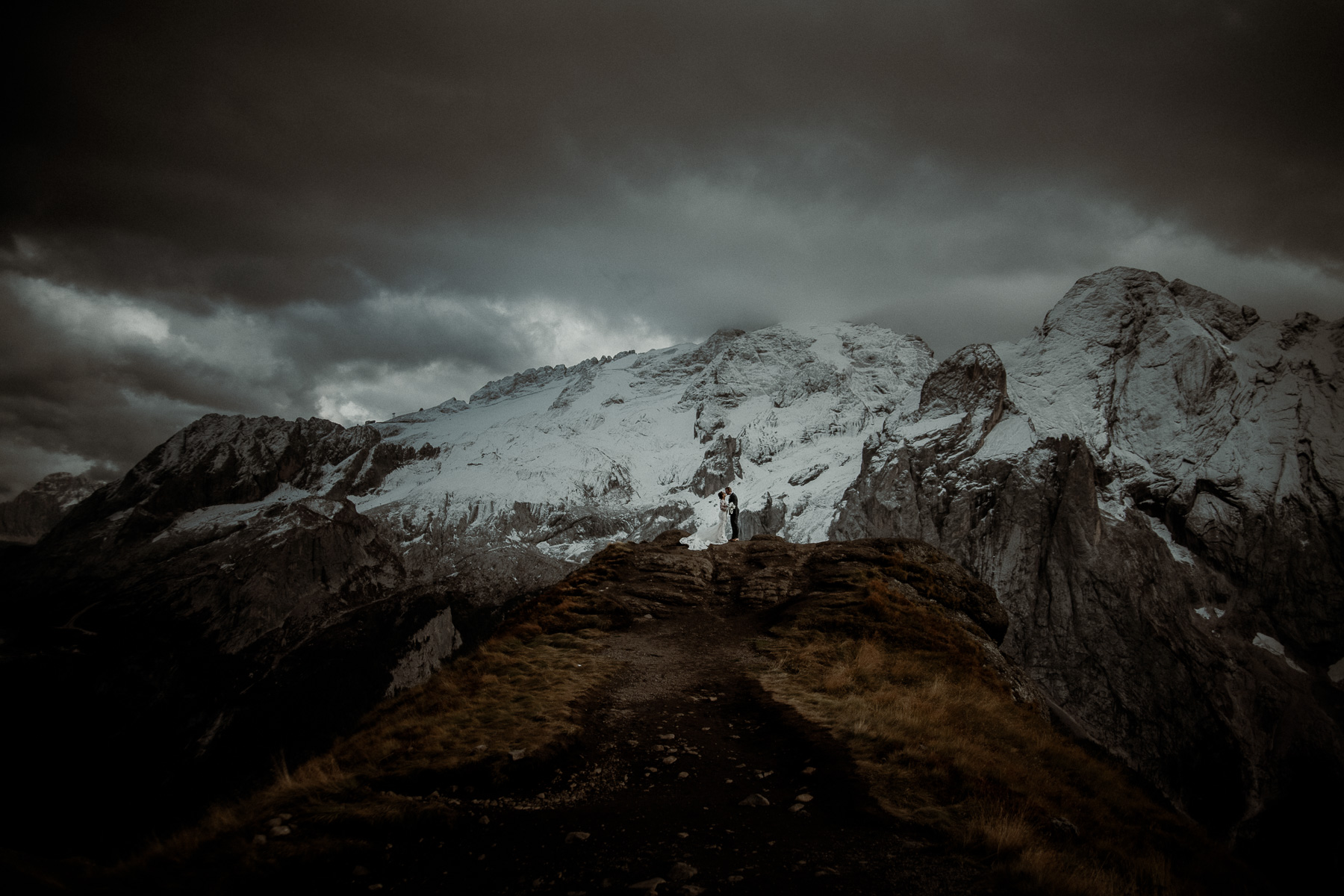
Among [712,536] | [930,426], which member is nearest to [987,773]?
[712,536]

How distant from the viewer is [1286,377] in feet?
507

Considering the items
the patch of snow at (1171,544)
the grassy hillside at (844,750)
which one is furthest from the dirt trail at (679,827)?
the patch of snow at (1171,544)

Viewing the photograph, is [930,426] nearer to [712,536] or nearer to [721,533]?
[712,536]

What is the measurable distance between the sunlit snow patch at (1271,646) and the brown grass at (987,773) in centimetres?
15945

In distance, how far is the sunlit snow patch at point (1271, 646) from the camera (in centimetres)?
12025

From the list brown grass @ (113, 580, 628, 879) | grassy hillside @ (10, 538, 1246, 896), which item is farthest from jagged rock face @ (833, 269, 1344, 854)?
brown grass @ (113, 580, 628, 879)

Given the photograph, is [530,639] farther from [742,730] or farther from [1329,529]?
[1329,529]

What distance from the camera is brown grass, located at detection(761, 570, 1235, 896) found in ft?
24.6

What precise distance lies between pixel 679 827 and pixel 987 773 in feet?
17.6

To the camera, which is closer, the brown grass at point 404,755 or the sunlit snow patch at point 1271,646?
the brown grass at point 404,755

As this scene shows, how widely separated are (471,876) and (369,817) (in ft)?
6.08

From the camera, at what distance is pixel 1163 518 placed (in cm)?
14800

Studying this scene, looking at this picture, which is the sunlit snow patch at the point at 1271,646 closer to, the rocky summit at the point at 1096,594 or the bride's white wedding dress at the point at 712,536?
the rocky summit at the point at 1096,594

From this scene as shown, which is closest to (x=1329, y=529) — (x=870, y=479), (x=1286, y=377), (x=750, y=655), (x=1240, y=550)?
(x=1240, y=550)
